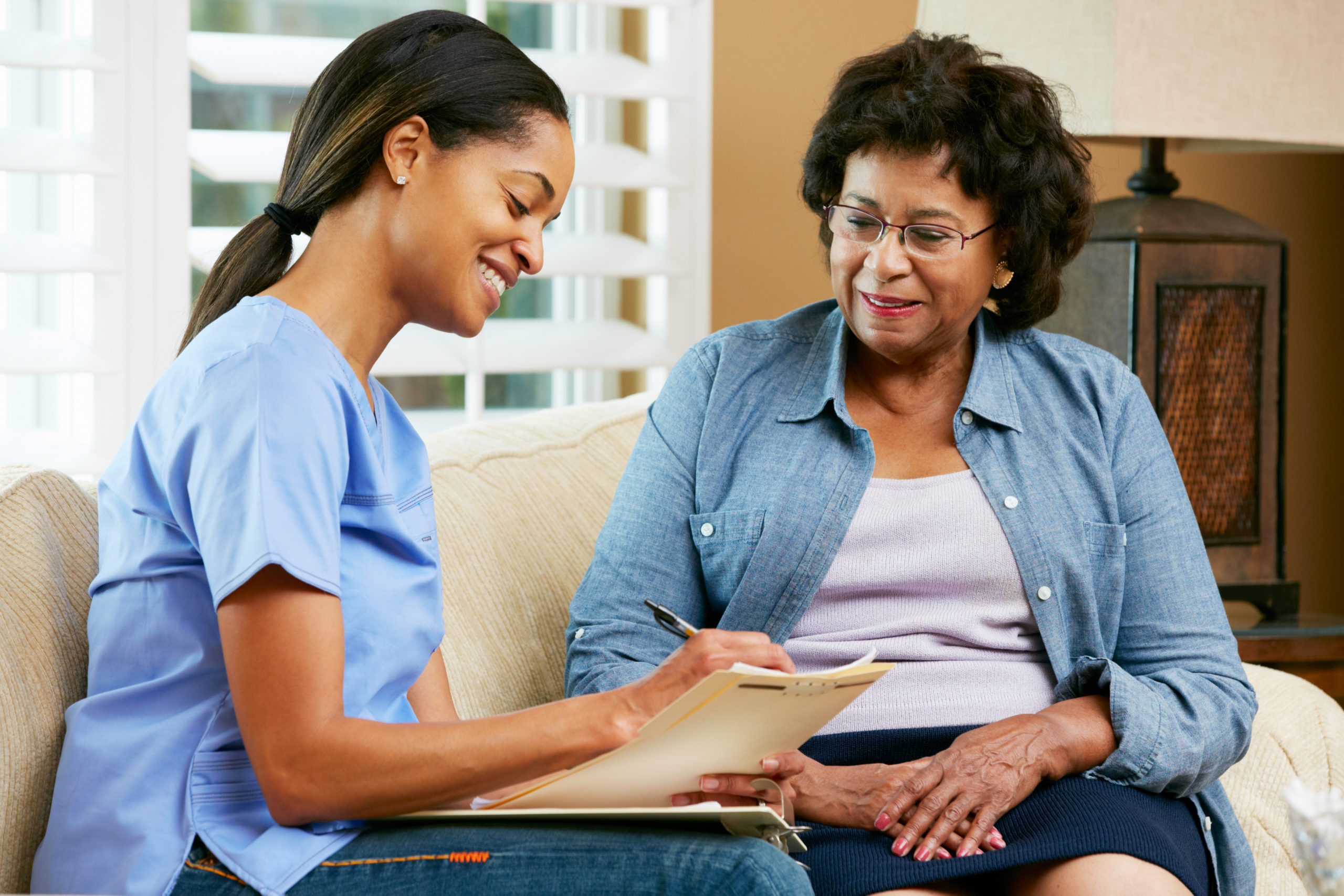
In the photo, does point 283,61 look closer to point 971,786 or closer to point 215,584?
point 215,584

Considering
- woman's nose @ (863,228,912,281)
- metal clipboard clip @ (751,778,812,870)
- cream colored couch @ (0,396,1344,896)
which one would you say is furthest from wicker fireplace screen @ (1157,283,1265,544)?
metal clipboard clip @ (751,778,812,870)

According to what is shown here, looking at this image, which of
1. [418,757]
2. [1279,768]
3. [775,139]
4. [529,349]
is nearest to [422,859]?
[418,757]

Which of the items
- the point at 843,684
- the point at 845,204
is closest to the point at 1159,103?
the point at 845,204

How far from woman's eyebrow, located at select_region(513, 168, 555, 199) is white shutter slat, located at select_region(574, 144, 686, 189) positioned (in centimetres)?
102

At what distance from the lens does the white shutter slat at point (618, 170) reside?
2.14 metres

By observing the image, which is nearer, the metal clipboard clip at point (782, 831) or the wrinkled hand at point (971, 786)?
the metal clipboard clip at point (782, 831)

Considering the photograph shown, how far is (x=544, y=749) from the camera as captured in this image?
91cm

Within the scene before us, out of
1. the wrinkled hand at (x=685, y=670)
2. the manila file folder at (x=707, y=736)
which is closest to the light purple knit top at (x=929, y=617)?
the manila file folder at (x=707, y=736)

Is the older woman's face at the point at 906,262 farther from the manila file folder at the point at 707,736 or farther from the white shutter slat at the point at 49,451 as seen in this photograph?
the white shutter slat at the point at 49,451

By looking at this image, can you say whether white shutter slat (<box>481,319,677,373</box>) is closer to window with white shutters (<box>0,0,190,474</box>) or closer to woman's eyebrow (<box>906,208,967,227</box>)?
window with white shutters (<box>0,0,190,474</box>)

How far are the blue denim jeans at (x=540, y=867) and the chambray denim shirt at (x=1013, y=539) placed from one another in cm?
43

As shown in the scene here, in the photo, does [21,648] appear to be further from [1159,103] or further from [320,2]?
[1159,103]

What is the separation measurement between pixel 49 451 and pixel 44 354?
0.14 m

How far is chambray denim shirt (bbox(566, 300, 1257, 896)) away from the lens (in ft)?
4.55
